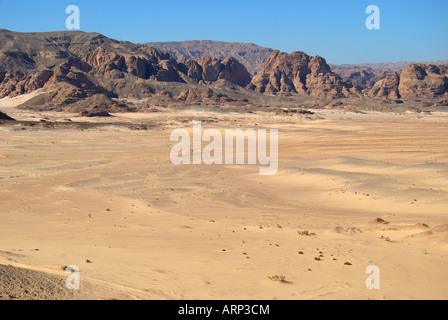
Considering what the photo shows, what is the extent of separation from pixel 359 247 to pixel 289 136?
33.7 meters

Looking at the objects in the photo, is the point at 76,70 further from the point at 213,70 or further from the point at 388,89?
the point at 388,89

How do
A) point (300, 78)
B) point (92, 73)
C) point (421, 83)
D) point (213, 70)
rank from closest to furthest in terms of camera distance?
point (92, 73), point (421, 83), point (300, 78), point (213, 70)

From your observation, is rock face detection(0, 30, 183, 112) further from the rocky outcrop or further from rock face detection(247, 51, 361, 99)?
the rocky outcrop

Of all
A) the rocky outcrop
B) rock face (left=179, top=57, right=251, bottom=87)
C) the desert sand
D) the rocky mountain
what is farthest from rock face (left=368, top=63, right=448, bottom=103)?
the desert sand

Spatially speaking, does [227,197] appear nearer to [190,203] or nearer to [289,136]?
[190,203]

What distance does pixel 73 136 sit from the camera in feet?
133

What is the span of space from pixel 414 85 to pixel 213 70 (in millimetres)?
55930

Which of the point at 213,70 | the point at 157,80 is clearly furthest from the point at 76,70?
the point at 213,70

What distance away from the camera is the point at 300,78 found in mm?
141875

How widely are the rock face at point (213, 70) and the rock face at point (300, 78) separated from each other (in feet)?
18.5

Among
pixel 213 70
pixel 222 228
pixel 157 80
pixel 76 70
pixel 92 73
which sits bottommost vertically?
pixel 222 228

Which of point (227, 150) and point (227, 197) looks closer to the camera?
point (227, 197)

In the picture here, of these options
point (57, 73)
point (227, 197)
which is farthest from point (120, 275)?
point (57, 73)

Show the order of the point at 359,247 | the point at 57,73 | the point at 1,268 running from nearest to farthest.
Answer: the point at 1,268, the point at 359,247, the point at 57,73
